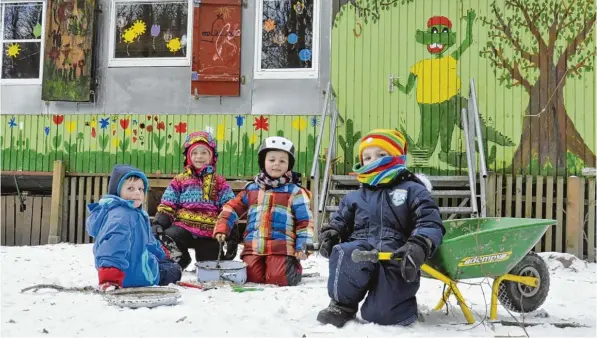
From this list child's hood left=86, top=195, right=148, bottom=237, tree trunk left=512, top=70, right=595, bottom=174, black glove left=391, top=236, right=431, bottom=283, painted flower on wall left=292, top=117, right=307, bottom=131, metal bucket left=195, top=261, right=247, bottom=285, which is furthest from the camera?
painted flower on wall left=292, top=117, right=307, bottom=131

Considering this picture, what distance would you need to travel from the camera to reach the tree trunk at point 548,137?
7734mm

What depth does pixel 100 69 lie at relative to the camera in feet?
29.0

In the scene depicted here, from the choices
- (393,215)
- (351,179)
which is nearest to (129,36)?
(351,179)

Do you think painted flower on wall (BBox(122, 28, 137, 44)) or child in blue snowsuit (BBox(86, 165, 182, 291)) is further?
painted flower on wall (BBox(122, 28, 137, 44))

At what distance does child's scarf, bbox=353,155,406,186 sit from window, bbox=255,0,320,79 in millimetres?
5175

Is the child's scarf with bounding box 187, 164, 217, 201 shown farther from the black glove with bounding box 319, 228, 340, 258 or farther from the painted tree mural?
the painted tree mural

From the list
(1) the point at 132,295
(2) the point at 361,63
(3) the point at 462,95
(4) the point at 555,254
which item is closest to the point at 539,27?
(3) the point at 462,95

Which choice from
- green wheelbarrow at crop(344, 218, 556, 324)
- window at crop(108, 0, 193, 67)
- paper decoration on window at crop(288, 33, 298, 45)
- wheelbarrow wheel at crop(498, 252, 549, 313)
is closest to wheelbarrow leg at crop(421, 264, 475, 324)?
green wheelbarrow at crop(344, 218, 556, 324)

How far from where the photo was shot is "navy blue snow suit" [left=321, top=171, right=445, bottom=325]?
123 inches

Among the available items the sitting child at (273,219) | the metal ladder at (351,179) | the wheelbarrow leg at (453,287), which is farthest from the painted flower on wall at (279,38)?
the wheelbarrow leg at (453,287)

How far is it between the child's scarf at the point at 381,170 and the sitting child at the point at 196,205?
2.12m

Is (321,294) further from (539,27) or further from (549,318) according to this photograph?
(539,27)

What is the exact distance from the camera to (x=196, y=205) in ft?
17.3

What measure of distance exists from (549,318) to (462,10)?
17.9ft
